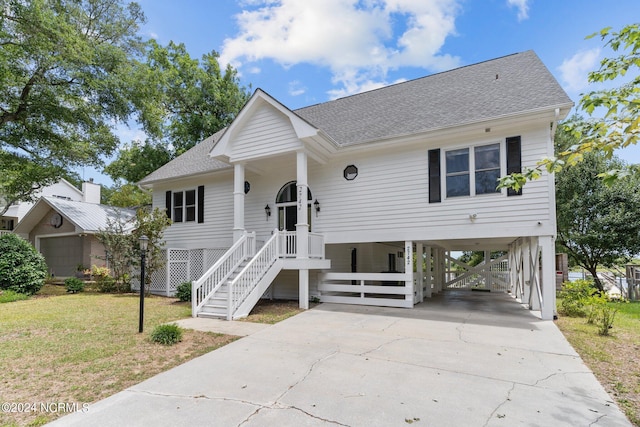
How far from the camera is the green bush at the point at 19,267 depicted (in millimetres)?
11492

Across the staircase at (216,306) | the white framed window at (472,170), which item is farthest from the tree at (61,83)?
the white framed window at (472,170)

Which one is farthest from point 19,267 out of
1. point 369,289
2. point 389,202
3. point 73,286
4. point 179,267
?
point 389,202

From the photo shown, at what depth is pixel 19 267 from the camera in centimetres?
1177

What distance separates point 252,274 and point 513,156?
7515mm

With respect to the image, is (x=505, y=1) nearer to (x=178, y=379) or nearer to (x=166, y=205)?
(x=178, y=379)

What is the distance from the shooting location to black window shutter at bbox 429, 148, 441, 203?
930 centimetres

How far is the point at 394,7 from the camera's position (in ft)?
39.9

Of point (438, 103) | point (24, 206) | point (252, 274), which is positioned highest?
point (438, 103)

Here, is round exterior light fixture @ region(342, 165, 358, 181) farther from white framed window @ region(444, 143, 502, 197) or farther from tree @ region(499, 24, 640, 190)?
tree @ region(499, 24, 640, 190)

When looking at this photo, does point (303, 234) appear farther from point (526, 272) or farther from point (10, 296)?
point (10, 296)

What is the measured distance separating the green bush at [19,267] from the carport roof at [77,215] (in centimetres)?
402

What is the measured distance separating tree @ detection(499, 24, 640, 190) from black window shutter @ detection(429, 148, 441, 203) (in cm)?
577

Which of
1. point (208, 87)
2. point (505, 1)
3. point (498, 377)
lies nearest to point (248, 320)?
point (498, 377)

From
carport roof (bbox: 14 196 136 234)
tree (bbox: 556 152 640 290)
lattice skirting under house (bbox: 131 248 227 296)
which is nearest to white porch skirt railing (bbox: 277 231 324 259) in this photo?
lattice skirting under house (bbox: 131 248 227 296)
